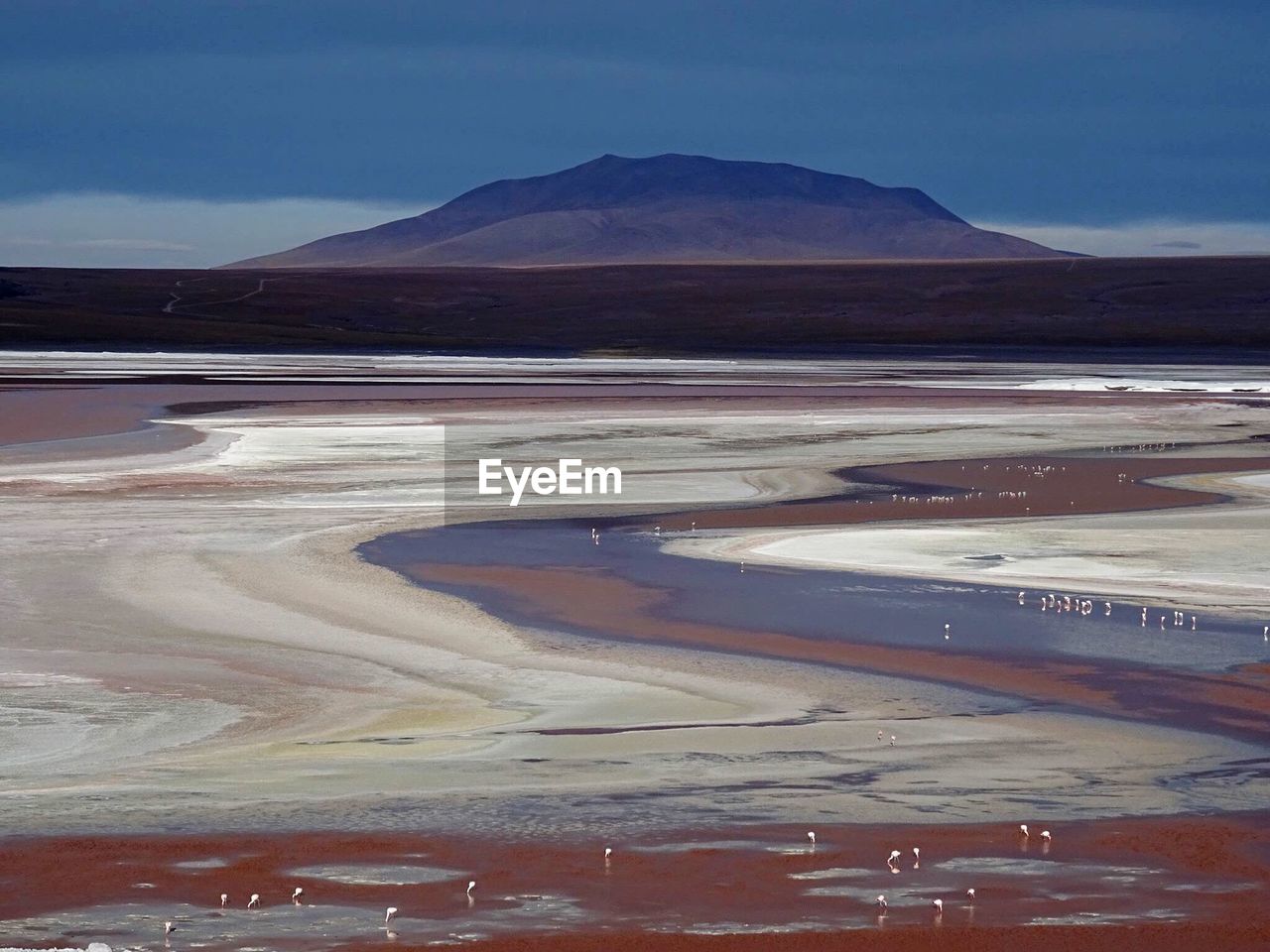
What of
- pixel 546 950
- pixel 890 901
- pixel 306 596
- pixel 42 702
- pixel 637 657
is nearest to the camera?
pixel 546 950

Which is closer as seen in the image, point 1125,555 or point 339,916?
point 339,916

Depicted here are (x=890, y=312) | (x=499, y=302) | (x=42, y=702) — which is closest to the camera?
(x=42, y=702)

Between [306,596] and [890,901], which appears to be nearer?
[890,901]

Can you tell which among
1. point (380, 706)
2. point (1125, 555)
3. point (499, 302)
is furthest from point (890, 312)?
point (380, 706)

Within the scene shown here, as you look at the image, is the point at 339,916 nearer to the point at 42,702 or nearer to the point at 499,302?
the point at 42,702

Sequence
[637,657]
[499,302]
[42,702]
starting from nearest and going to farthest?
1. [42,702]
2. [637,657]
3. [499,302]

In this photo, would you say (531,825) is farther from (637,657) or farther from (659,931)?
(637,657)

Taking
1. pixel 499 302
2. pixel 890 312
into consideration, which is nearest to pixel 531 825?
pixel 890 312

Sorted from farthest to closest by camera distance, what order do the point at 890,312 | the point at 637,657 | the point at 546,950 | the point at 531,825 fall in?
the point at 890,312
the point at 637,657
the point at 531,825
the point at 546,950
